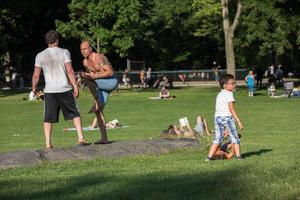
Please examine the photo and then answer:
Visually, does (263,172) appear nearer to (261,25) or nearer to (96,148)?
(96,148)

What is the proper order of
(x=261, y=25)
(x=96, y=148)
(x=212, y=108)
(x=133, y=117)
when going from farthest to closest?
(x=261, y=25)
(x=212, y=108)
(x=133, y=117)
(x=96, y=148)

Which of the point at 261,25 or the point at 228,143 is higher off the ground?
the point at 261,25

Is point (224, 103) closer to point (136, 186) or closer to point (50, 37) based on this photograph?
point (50, 37)

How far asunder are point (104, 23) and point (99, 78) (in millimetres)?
41127

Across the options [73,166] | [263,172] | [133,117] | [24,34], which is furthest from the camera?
[24,34]

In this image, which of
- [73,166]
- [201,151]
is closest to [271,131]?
[201,151]

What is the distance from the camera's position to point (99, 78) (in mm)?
12609

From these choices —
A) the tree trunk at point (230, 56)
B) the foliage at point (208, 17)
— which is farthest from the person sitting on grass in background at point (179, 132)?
the foliage at point (208, 17)

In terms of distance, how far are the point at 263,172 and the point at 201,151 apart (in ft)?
14.1

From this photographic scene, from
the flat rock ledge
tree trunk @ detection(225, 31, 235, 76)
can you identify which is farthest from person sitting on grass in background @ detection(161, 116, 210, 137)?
tree trunk @ detection(225, 31, 235, 76)

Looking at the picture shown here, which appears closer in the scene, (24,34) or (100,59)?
(100,59)

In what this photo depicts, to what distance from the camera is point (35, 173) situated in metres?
9.70

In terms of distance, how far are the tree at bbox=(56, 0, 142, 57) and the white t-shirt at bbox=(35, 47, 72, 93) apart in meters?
39.5

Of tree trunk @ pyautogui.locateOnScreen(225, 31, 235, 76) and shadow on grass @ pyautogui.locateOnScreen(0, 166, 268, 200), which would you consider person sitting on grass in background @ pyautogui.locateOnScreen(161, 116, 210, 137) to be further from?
tree trunk @ pyautogui.locateOnScreen(225, 31, 235, 76)
